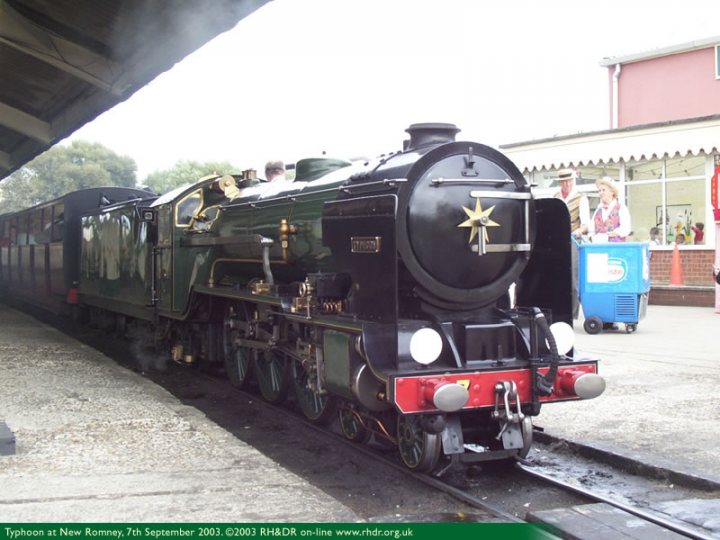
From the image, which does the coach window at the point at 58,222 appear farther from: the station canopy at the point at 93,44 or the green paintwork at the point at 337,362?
the green paintwork at the point at 337,362

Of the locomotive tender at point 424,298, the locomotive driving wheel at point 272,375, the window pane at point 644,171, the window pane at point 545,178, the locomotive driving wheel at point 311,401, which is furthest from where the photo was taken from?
the window pane at point 545,178

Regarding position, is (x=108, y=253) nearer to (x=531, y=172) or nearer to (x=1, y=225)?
(x=531, y=172)

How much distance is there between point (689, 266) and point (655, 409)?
10.7 metres

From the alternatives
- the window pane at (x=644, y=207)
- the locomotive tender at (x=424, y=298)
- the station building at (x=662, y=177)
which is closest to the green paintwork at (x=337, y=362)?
the locomotive tender at (x=424, y=298)

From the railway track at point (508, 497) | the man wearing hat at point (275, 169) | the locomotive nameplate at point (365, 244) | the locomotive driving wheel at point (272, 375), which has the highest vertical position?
the man wearing hat at point (275, 169)

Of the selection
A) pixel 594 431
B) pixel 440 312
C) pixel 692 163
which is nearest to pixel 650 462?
pixel 594 431

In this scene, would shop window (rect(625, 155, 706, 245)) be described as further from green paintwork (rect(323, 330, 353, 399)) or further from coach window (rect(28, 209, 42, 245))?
coach window (rect(28, 209, 42, 245))

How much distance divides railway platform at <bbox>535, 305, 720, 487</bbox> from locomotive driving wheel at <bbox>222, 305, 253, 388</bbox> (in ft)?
10.6

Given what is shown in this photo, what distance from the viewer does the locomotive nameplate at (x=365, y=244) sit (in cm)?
510

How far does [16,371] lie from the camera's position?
9062 mm

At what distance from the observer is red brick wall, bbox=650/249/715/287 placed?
16219 millimetres

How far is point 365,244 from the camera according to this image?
5.25 m

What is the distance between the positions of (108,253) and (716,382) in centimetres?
892

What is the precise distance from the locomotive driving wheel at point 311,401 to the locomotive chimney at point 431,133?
223 cm
